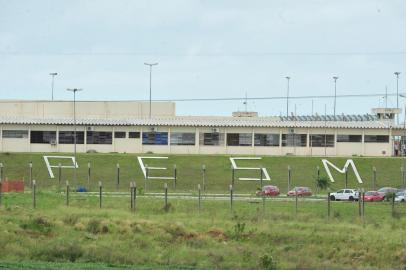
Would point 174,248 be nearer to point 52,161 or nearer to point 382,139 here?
point 52,161

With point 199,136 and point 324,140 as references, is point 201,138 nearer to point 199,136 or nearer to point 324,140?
point 199,136

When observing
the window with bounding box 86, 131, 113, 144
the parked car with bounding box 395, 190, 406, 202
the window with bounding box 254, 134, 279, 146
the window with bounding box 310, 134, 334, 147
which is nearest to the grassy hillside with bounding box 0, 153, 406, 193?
the window with bounding box 86, 131, 113, 144

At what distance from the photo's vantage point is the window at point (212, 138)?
90812mm

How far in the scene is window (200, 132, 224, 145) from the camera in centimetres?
9081

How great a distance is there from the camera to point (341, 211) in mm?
44688

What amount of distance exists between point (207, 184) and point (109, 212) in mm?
31414

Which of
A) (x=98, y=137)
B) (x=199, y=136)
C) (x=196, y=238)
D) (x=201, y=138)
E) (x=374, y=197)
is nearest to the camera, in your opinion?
(x=196, y=238)

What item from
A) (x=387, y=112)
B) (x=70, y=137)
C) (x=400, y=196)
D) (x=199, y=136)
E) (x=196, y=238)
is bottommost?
(x=196, y=238)

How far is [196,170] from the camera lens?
7781 cm

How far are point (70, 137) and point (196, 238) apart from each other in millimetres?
55147

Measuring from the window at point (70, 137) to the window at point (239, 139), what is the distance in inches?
633

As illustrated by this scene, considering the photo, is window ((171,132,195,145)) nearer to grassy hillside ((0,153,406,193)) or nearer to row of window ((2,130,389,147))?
row of window ((2,130,389,147))

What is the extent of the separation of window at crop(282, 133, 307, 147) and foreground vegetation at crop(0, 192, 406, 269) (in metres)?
46.3

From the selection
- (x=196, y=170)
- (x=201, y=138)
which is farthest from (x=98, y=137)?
(x=196, y=170)
